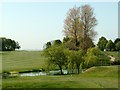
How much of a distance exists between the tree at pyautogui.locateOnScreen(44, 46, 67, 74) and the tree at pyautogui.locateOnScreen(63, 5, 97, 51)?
9.73 metres

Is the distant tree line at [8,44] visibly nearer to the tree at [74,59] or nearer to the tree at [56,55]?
the tree at [56,55]

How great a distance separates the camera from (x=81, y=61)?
44.9 m

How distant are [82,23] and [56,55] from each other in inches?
458

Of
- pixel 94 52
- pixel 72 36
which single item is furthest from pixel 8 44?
pixel 94 52

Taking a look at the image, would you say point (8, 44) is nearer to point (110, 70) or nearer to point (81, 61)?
point (81, 61)

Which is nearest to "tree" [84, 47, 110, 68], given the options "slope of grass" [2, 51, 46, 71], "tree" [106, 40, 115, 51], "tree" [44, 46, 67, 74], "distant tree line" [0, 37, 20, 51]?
"tree" [44, 46, 67, 74]

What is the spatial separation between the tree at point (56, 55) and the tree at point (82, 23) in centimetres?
973

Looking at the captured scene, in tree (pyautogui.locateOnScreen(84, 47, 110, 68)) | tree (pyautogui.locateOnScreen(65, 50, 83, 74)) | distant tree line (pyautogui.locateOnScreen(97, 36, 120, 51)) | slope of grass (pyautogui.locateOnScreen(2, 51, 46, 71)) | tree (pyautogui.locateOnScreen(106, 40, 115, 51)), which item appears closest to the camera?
tree (pyautogui.locateOnScreen(65, 50, 83, 74))

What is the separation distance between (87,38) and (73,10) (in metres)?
5.41

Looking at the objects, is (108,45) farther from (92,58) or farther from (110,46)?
(92,58)

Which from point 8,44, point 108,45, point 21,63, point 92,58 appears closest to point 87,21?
point 92,58

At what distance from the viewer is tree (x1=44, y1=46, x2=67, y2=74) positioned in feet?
144

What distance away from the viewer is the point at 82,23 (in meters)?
53.6

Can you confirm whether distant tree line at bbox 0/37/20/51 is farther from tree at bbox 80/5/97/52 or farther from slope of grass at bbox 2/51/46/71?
tree at bbox 80/5/97/52
